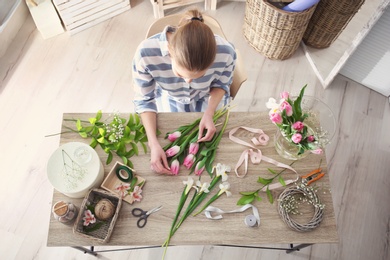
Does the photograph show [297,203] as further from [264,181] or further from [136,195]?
[136,195]

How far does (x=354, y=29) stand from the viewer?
2.77 m

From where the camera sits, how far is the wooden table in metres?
1.27

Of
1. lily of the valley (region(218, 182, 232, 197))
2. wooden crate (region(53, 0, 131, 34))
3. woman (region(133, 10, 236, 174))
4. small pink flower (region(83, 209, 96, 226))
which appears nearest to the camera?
woman (region(133, 10, 236, 174))

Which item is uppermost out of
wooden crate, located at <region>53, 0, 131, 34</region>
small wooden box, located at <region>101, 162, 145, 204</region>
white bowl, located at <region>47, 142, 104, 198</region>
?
white bowl, located at <region>47, 142, 104, 198</region>

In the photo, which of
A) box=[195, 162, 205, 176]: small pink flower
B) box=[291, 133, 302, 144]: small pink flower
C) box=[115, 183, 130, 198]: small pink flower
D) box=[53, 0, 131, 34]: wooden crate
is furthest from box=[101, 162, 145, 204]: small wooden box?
box=[53, 0, 131, 34]: wooden crate

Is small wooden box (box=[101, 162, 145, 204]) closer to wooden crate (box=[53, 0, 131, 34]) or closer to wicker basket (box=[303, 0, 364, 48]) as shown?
wooden crate (box=[53, 0, 131, 34])

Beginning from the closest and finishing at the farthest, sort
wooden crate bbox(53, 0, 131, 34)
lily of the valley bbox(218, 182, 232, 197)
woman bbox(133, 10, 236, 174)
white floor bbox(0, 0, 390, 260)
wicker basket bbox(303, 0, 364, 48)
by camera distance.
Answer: woman bbox(133, 10, 236, 174), lily of the valley bbox(218, 182, 232, 197), white floor bbox(0, 0, 390, 260), wicker basket bbox(303, 0, 364, 48), wooden crate bbox(53, 0, 131, 34)

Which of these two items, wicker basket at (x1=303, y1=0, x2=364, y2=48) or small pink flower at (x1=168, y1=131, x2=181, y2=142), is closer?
small pink flower at (x1=168, y1=131, x2=181, y2=142)

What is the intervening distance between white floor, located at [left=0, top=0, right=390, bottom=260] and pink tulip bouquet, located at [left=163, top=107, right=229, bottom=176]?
2.81 ft

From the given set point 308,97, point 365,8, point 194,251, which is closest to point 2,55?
point 194,251

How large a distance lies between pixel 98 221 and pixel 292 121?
0.82 m

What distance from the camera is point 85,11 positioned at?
2.56 m

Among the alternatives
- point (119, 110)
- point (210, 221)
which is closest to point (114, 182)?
point (210, 221)

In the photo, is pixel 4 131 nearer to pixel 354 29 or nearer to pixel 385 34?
pixel 385 34
